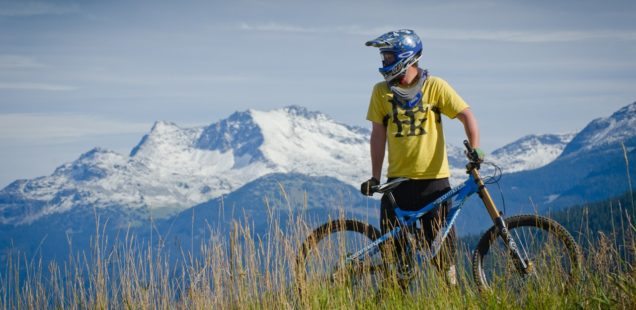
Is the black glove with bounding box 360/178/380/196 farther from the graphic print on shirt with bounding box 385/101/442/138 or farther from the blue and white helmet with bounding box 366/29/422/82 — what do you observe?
the blue and white helmet with bounding box 366/29/422/82

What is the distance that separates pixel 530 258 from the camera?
5.82m

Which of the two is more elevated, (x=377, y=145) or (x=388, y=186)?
(x=377, y=145)

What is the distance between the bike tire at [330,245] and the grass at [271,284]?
35mm

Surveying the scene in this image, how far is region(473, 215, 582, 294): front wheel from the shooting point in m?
5.28

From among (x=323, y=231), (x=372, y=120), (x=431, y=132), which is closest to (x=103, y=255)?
(x=323, y=231)

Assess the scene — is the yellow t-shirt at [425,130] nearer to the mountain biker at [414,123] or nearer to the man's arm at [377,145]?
the mountain biker at [414,123]

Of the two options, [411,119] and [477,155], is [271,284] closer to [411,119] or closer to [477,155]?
[411,119]

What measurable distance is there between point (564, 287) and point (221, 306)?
2.72 m

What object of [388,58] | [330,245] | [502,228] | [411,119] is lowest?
[330,245]

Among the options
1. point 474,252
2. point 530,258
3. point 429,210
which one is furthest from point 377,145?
point 530,258

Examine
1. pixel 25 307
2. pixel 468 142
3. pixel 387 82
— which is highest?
pixel 387 82

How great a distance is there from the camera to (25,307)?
276 inches

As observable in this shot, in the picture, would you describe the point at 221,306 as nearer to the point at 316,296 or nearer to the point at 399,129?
the point at 316,296

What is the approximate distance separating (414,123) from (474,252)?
1.22m
